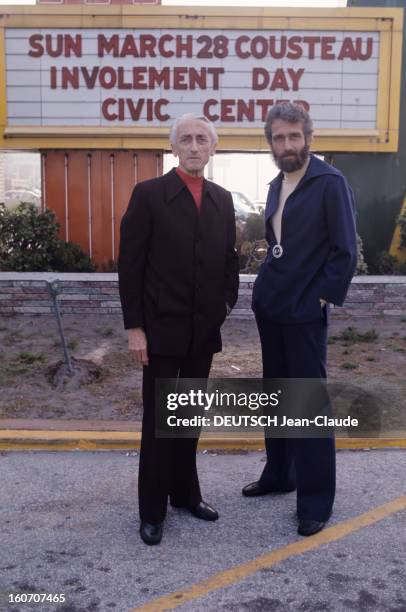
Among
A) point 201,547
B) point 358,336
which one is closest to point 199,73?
point 358,336

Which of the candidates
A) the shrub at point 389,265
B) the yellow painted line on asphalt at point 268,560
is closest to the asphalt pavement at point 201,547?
the yellow painted line on asphalt at point 268,560

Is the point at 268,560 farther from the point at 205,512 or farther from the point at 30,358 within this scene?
the point at 30,358

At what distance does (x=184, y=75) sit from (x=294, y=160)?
695 cm

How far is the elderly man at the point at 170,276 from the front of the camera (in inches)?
137

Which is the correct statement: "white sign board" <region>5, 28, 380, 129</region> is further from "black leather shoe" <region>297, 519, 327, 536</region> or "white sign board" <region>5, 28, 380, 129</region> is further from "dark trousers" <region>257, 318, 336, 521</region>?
"black leather shoe" <region>297, 519, 327, 536</region>

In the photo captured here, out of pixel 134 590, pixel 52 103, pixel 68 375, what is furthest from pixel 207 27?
pixel 134 590

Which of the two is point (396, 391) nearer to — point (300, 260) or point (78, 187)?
point (300, 260)

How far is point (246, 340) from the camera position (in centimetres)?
769

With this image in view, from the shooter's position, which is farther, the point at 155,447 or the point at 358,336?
the point at 358,336

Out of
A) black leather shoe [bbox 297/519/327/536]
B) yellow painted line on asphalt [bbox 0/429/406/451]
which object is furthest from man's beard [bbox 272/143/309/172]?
yellow painted line on asphalt [bbox 0/429/406/451]

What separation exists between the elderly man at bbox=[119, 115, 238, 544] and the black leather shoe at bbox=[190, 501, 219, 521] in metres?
0.29

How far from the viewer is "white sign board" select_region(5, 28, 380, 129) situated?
32.8ft

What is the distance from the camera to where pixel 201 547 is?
11.6ft

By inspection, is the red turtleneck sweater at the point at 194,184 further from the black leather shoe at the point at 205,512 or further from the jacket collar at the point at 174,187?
the black leather shoe at the point at 205,512
